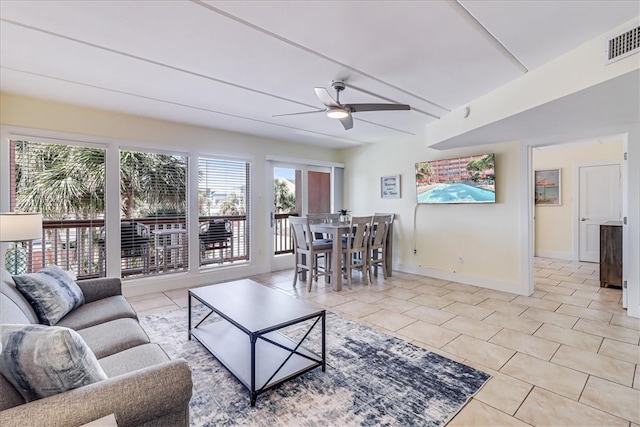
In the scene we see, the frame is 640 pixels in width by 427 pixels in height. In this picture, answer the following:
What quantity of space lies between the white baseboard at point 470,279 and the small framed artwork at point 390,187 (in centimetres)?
134

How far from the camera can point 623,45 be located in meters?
1.93

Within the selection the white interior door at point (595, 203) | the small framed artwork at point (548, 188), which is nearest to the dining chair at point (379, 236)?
the small framed artwork at point (548, 188)

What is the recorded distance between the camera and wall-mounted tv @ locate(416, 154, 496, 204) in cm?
436

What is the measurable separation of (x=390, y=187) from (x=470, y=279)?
2.12 m

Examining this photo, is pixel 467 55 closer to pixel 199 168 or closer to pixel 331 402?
pixel 331 402

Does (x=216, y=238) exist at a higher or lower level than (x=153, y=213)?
lower

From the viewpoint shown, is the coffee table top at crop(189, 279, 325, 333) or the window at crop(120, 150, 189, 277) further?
the window at crop(120, 150, 189, 277)

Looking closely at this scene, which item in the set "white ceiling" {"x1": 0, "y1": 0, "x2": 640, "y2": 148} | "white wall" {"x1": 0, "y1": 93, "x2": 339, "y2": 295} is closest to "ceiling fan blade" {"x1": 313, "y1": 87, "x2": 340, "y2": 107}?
"white ceiling" {"x1": 0, "y1": 0, "x2": 640, "y2": 148}

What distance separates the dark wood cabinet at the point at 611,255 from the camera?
4.16 meters

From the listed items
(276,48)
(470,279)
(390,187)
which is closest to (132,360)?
(276,48)

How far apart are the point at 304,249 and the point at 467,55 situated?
317cm

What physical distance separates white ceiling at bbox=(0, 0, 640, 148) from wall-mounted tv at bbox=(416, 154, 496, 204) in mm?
1211

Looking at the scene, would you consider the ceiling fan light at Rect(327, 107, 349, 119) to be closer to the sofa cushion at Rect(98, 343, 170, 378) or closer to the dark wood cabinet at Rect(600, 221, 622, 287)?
the sofa cushion at Rect(98, 343, 170, 378)

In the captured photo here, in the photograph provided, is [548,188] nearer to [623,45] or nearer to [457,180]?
[457,180]
